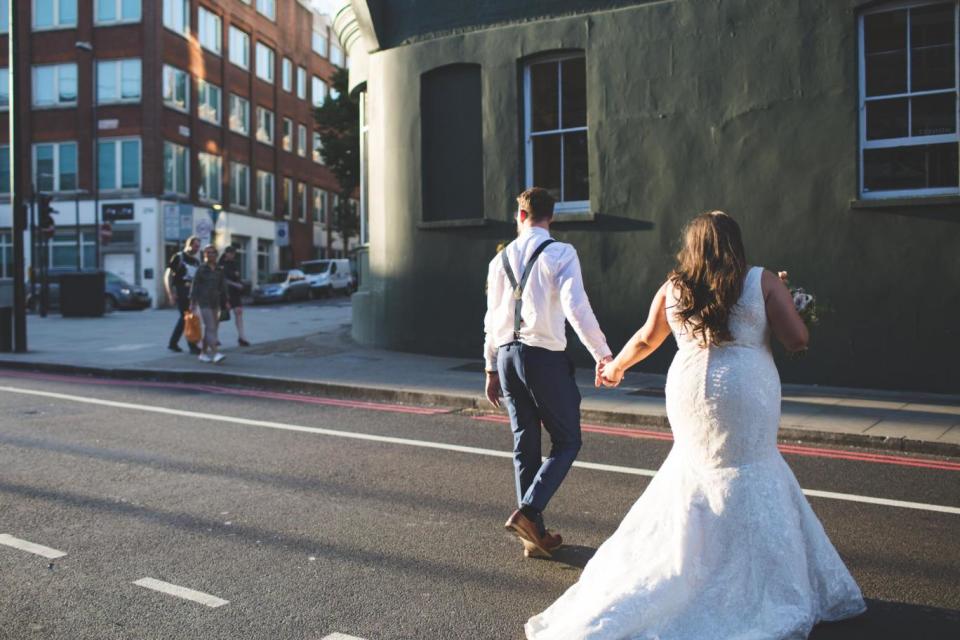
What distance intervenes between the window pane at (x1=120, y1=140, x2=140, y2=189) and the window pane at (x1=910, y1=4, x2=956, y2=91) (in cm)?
3212

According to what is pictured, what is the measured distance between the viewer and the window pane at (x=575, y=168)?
12.8 metres

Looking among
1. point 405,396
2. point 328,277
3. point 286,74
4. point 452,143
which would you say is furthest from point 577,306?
point 286,74

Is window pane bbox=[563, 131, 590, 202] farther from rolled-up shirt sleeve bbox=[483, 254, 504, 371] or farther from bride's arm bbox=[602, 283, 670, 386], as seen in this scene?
bride's arm bbox=[602, 283, 670, 386]

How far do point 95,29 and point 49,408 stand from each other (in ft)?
105

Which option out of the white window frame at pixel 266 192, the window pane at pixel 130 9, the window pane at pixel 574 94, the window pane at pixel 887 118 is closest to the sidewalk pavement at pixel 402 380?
the window pane at pixel 887 118

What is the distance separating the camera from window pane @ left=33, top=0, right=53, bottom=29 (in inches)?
1470

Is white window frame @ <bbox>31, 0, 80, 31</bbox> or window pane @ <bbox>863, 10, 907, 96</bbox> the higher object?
white window frame @ <bbox>31, 0, 80, 31</bbox>

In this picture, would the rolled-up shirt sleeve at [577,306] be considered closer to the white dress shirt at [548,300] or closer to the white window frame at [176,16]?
the white dress shirt at [548,300]

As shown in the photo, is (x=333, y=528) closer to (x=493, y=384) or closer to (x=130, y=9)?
(x=493, y=384)

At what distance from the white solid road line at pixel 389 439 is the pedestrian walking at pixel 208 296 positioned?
8.65 feet

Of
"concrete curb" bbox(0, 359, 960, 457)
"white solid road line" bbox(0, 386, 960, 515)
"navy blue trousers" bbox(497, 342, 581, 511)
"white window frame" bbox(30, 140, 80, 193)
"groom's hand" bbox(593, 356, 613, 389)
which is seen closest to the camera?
"groom's hand" bbox(593, 356, 613, 389)

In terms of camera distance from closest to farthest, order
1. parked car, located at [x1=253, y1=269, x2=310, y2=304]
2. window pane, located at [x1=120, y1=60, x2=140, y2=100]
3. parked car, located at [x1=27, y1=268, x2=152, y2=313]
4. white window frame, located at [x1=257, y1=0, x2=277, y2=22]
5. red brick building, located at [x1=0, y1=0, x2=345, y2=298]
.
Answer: parked car, located at [x1=27, y1=268, x2=152, y2=313]
parked car, located at [x1=253, y1=269, x2=310, y2=304]
red brick building, located at [x1=0, y1=0, x2=345, y2=298]
window pane, located at [x1=120, y1=60, x2=140, y2=100]
white window frame, located at [x1=257, y1=0, x2=277, y2=22]

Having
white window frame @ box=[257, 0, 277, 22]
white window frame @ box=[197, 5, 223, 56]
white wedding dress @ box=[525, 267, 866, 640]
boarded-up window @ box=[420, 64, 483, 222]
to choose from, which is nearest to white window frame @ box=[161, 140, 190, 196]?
white window frame @ box=[197, 5, 223, 56]

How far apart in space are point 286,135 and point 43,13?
1414 cm
